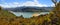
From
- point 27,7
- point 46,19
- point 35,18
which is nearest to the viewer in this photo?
point 46,19

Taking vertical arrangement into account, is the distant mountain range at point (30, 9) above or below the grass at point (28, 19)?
above

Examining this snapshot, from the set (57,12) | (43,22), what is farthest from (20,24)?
(57,12)

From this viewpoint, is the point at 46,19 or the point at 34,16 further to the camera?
the point at 34,16

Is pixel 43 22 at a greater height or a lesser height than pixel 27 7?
lesser

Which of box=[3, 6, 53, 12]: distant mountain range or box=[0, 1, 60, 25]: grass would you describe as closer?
box=[0, 1, 60, 25]: grass

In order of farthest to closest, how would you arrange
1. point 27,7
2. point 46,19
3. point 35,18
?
point 27,7 < point 35,18 < point 46,19

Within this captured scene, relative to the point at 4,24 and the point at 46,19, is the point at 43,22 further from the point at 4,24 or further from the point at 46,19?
the point at 4,24

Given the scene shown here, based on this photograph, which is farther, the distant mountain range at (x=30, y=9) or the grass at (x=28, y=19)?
the distant mountain range at (x=30, y=9)

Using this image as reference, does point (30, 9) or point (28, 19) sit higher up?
point (30, 9)

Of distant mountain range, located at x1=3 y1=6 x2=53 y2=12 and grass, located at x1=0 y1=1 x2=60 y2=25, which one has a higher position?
distant mountain range, located at x1=3 y1=6 x2=53 y2=12
